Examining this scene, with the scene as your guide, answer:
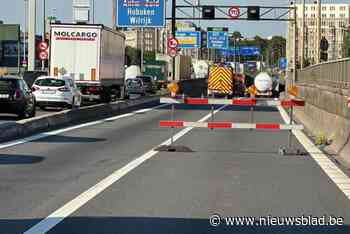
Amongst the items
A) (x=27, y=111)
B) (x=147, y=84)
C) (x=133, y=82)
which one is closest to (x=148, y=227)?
(x=27, y=111)

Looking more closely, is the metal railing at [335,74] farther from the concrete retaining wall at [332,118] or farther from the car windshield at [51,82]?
the car windshield at [51,82]

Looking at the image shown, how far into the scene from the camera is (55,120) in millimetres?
26938

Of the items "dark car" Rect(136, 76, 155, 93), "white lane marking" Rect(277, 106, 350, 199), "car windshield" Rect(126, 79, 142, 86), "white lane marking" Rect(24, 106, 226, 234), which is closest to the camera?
"white lane marking" Rect(24, 106, 226, 234)

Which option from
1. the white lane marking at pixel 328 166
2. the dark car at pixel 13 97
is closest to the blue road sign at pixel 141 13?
the dark car at pixel 13 97

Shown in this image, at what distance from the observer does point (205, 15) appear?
64.6 meters

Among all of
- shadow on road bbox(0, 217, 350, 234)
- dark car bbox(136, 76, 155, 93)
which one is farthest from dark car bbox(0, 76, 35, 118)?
dark car bbox(136, 76, 155, 93)

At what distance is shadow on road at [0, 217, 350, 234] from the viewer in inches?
347

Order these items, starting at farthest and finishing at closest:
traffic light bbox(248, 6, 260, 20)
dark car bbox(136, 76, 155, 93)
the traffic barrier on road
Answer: dark car bbox(136, 76, 155, 93)
traffic light bbox(248, 6, 260, 20)
the traffic barrier on road

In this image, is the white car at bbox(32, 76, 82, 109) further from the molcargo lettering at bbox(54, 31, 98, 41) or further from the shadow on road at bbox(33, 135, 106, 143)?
the shadow on road at bbox(33, 135, 106, 143)

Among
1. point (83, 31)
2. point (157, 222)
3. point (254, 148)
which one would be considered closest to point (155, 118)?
point (83, 31)

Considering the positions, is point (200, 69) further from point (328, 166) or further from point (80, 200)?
point (80, 200)

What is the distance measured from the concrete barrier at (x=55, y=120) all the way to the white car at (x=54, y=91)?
158cm

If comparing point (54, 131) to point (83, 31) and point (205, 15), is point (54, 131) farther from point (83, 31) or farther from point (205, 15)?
point (205, 15)

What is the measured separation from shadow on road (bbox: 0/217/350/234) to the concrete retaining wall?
308 inches
